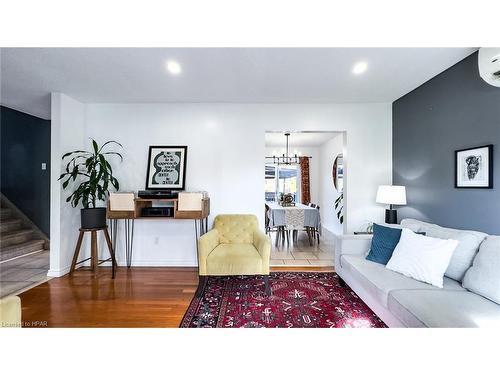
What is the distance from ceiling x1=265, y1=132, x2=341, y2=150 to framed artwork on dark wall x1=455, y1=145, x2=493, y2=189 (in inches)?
136

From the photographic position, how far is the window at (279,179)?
784cm

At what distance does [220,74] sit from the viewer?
2.62m

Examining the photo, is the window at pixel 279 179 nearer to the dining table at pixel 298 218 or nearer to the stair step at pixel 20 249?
the dining table at pixel 298 218

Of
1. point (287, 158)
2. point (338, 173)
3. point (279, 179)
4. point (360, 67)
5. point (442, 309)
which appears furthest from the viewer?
point (279, 179)

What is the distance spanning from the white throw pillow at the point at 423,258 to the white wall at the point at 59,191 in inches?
156

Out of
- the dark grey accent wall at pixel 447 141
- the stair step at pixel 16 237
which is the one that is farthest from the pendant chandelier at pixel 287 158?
the stair step at pixel 16 237

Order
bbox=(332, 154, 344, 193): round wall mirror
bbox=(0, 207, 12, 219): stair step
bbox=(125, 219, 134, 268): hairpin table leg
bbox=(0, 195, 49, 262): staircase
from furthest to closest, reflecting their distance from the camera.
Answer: bbox=(332, 154, 344, 193): round wall mirror < bbox=(0, 207, 12, 219): stair step < bbox=(0, 195, 49, 262): staircase < bbox=(125, 219, 134, 268): hairpin table leg

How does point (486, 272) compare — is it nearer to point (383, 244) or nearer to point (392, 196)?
point (383, 244)

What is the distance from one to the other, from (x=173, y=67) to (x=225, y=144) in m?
1.34

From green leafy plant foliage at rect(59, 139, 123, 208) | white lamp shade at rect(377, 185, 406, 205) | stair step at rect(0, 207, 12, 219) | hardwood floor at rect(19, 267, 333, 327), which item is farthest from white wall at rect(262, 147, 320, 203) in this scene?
stair step at rect(0, 207, 12, 219)

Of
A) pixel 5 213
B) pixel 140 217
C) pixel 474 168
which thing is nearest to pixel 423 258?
pixel 474 168

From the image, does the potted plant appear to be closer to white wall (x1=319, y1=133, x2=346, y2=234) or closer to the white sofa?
the white sofa

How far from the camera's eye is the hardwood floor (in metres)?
2.08
